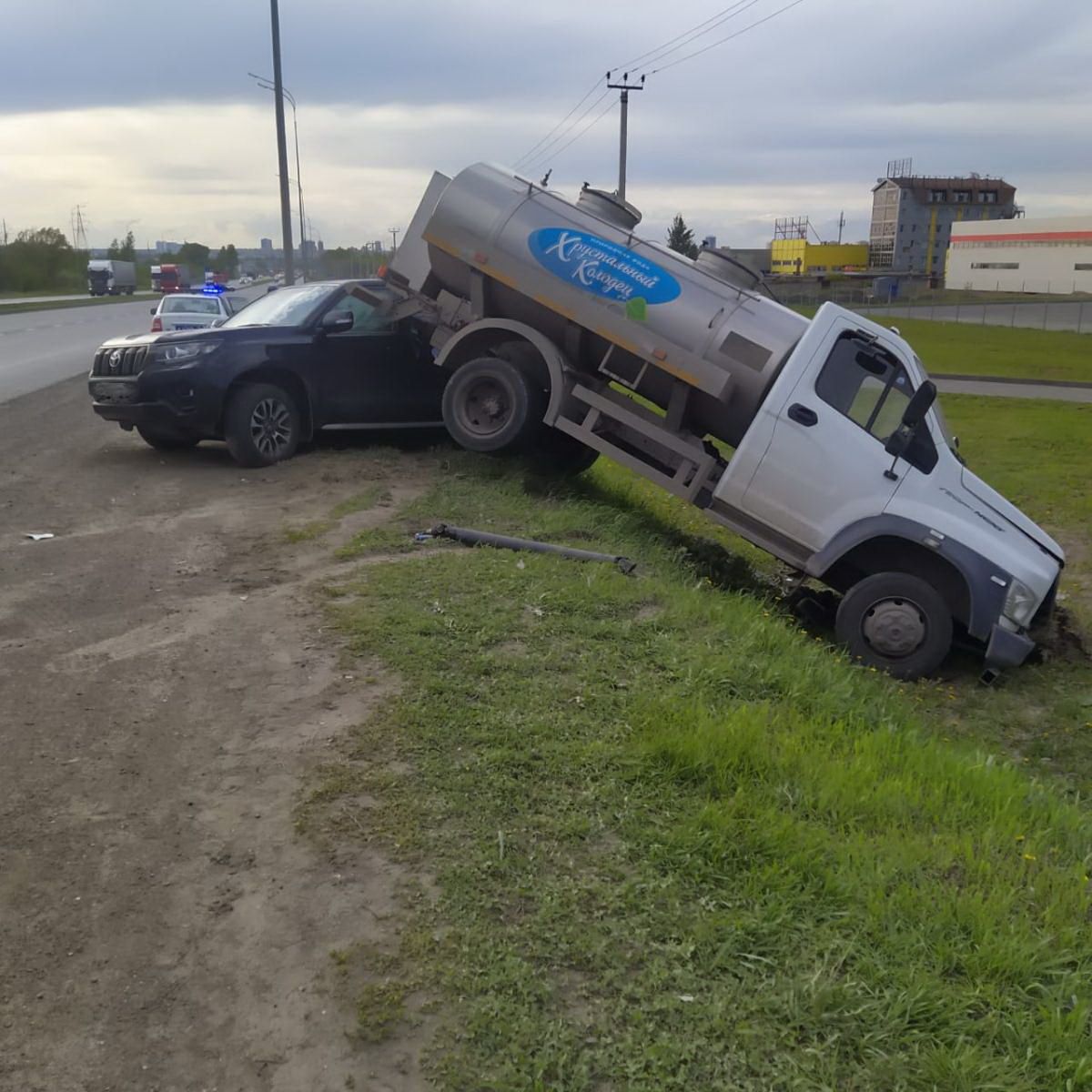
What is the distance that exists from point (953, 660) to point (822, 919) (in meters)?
5.46

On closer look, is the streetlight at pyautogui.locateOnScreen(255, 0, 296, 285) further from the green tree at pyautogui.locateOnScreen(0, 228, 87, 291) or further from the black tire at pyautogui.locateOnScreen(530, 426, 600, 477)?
the green tree at pyautogui.locateOnScreen(0, 228, 87, 291)

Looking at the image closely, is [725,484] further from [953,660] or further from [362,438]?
[362,438]

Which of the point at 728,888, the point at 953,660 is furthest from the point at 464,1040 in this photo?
the point at 953,660

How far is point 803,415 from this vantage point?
791 cm

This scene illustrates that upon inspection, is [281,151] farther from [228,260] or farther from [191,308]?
[228,260]

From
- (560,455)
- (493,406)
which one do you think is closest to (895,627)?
(493,406)

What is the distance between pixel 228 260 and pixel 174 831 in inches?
5659

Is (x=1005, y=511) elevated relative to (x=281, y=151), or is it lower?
lower

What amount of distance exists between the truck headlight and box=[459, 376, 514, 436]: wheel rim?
4.46m

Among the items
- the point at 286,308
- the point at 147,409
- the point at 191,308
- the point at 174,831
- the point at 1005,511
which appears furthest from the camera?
the point at 191,308

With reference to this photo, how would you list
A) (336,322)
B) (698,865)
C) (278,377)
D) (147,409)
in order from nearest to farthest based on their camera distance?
(698,865) → (147,409) → (278,377) → (336,322)

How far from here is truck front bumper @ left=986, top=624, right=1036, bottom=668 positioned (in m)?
7.47

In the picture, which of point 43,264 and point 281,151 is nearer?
point 281,151

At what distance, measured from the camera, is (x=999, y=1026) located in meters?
2.98
